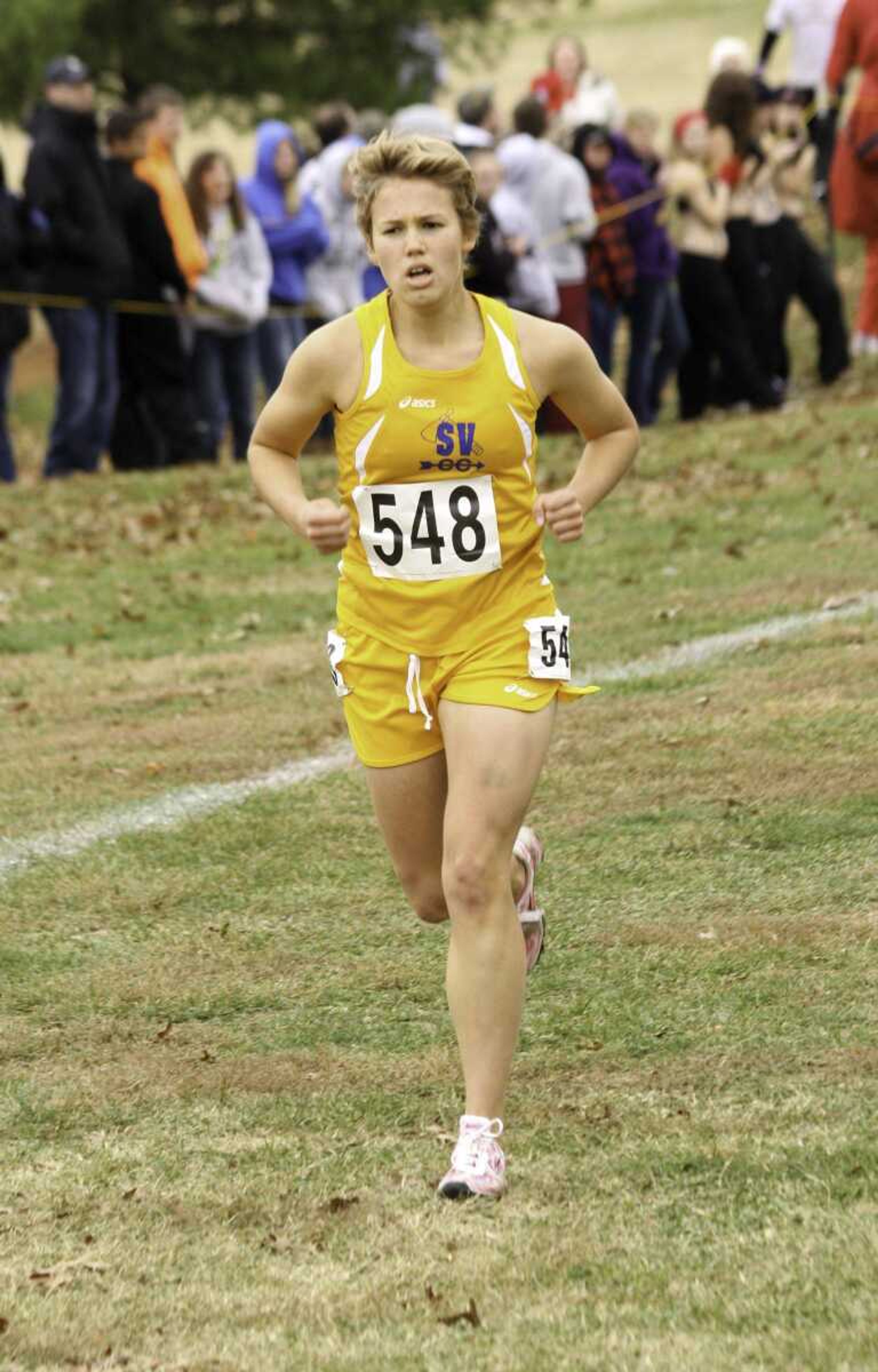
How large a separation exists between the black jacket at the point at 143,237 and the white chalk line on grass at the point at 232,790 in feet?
24.0

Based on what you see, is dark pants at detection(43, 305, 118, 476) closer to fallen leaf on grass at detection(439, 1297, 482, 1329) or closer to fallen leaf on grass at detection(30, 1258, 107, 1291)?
fallen leaf on grass at detection(30, 1258, 107, 1291)

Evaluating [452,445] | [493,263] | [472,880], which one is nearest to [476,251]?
[493,263]

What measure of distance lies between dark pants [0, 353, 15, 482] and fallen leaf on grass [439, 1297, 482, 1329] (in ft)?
42.0

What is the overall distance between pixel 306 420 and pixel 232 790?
10.5 ft

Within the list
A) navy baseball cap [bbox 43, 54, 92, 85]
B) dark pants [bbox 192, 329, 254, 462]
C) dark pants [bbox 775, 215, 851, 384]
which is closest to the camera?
navy baseball cap [bbox 43, 54, 92, 85]

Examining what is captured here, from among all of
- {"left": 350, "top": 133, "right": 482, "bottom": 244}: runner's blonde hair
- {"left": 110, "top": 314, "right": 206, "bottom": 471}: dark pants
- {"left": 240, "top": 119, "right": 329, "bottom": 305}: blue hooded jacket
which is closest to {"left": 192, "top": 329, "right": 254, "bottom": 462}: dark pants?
{"left": 110, "top": 314, "right": 206, "bottom": 471}: dark pants

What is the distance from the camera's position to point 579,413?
17.4 ft

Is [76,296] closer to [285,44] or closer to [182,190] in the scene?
[182,190]

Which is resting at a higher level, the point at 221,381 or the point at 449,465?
the point at 449,465

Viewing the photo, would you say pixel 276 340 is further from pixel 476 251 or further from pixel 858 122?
pixel 858 122

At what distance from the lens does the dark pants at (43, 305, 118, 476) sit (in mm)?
15820

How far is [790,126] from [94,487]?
6564 mm

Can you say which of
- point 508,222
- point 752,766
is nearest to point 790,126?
point 508,222

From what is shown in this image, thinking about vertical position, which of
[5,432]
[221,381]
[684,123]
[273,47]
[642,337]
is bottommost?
[5,432]
